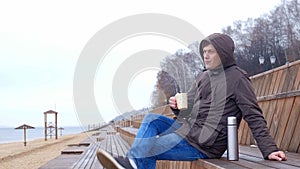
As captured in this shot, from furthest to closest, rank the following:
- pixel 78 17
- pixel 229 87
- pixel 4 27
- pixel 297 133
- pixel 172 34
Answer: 1. pixel 4 27
2. pixel 78 17
3. pixel 297 133
4. pixel 172 34
5. pixel 229 87

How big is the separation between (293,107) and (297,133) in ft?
0.95

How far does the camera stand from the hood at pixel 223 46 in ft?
9.30

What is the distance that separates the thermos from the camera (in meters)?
2.69

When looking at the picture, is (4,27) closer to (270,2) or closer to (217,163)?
(270,2)

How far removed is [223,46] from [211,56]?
0.10m

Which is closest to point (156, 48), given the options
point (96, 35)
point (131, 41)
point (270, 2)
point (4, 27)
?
point (131, 41)

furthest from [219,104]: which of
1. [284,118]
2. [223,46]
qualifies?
[284,118]

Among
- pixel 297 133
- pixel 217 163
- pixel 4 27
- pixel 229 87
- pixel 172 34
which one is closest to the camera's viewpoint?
pixel 217 163

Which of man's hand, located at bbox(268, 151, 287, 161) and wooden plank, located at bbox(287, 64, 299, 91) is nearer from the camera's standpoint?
man's hand, located at bbox(268, 151, 287, 161)

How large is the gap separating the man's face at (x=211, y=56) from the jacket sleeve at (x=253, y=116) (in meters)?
0.21

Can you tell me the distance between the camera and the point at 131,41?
3.51m

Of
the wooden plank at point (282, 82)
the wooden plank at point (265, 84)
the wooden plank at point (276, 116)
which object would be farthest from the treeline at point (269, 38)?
the wooden plank at point (276, 116)

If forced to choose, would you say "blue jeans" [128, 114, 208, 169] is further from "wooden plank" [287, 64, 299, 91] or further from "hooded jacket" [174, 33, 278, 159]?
"wooden plank" [287, 64, 299, 91]

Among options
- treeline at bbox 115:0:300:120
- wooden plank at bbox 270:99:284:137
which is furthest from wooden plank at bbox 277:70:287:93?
treeline at bbox 115:0:300:120
